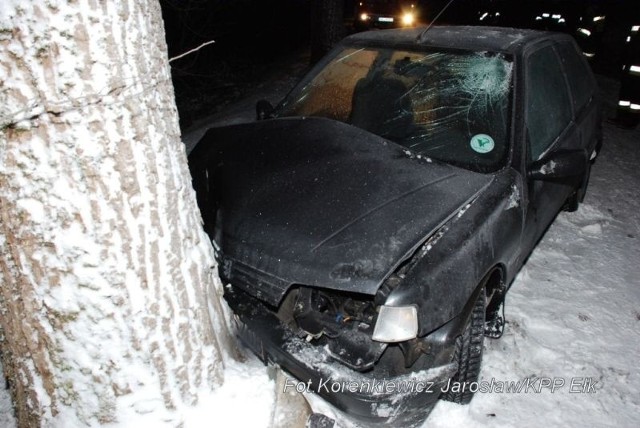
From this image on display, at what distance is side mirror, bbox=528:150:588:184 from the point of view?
7.36 feet

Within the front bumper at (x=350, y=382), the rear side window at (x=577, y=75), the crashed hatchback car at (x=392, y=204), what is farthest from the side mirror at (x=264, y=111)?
the rear side window at (x=577, y=75)

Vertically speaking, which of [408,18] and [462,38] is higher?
[408,18]

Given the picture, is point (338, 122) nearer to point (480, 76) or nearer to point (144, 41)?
point (480, 76)

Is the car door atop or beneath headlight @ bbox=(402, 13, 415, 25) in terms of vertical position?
beneath

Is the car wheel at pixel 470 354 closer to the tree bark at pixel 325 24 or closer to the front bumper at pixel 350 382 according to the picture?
the front bumper at pixel 350 382

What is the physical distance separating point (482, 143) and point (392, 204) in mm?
756

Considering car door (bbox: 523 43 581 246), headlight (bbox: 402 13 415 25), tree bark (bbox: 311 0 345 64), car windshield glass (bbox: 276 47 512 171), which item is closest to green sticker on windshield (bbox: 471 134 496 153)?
car windshield glass (bbox: 276 47 512 171)

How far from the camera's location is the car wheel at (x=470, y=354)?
2.02m

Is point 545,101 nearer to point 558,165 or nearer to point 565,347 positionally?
point 558,165

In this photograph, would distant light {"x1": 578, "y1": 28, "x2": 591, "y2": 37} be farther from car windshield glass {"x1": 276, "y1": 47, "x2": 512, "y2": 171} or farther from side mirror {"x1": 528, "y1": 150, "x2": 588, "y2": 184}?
side mirror {"x1": 528, "y1": 150, "x2": 588, "y2": 184}

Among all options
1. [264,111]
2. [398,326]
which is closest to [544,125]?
[398,326]

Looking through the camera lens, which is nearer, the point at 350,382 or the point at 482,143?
the point at 350,382

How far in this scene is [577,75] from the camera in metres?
3.40

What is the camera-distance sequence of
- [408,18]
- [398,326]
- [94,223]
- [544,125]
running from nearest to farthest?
[94,223] → [398,326] → [544,125] → [408,18]
